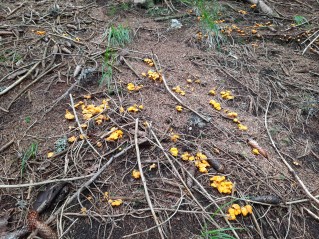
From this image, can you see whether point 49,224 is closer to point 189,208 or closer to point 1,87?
point 189,208

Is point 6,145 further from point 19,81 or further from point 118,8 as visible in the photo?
point 118,8

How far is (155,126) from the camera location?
263cm

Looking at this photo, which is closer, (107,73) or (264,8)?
(107,73)

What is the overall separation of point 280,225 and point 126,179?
1263 mm

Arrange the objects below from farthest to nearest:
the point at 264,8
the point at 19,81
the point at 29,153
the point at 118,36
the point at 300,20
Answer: the point at 264,8 → the point at 300,20 → the point at 118,36 → the point at 19,81 → the point at 29,153

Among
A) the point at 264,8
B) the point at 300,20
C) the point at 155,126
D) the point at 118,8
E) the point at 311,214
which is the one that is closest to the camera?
the point at 311,214

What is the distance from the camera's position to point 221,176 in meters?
2.25

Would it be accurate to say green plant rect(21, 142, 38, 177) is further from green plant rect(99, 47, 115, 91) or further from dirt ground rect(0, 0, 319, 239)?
green plant rect(99, 47, 115, 91)

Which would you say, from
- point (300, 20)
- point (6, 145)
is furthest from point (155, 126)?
point (300, 20)

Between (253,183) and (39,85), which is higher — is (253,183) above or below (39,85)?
below

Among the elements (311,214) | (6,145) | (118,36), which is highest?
(118,36)

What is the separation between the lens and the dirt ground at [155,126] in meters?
2.00

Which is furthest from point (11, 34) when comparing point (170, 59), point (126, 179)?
point (126, 179)

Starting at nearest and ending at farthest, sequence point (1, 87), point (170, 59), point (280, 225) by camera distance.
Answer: point (280, 225) < point (1, 87) < point (170, 59)
